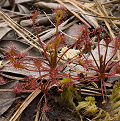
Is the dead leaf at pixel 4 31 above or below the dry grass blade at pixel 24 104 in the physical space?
above

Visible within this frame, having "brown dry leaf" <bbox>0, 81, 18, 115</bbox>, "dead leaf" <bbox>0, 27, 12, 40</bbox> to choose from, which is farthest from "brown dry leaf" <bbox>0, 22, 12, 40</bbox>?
"brown dry leaf" <bbox>0, 81, 18, 115</bbox>

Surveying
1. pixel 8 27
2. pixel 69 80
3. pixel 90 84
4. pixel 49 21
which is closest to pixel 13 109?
pixel 69 80

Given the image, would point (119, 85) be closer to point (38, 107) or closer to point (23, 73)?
point (38, 107)

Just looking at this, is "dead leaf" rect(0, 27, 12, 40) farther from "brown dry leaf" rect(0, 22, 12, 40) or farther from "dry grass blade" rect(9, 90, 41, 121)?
"dry grass blade" rect(9, 90, 41, 121)

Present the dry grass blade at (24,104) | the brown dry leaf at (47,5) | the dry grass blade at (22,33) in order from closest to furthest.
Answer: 1. the dry grass blade at (24,104)
2. the dry grass blade at (22,33)
3. the brown dry leaf at (47,5)

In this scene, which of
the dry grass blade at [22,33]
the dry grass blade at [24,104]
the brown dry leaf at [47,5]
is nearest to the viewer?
the dry grass blade at [24,104]

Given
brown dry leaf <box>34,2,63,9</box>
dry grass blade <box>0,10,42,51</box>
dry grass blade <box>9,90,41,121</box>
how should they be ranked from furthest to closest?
brown dry leaf <box>34,2,63,9</box>, dry grass blade <box>0,10,42,51</box>, dry grass blade <box>9,90,41,121</box>

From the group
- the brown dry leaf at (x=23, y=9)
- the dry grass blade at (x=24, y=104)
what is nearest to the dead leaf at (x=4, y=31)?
the brown dry leaf at (x=23, y=9)

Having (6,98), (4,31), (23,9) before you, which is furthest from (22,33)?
(6,98)

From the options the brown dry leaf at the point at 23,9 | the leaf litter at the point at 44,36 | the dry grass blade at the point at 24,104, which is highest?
the brown dry leaf at the point at 23,9

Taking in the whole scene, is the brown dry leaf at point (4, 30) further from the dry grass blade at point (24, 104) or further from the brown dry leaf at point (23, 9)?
the dry grass blade at point (24, 104)

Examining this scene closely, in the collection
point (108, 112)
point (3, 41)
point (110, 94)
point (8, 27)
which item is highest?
point (8, 27)
